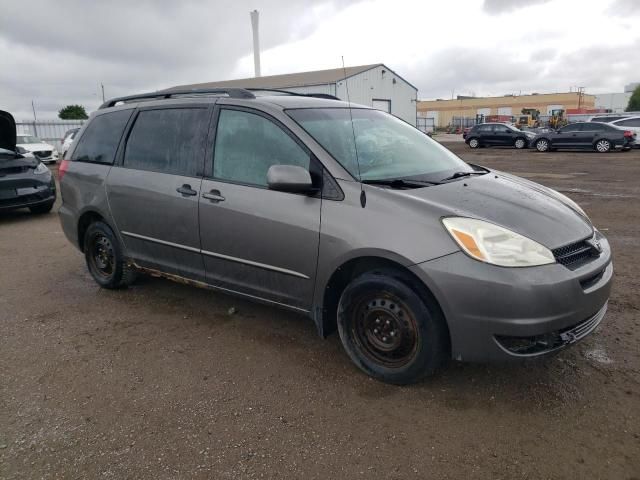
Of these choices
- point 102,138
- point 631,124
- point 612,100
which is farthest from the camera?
point 612,100

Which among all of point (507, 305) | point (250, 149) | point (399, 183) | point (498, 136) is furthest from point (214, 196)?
point (498, 136)

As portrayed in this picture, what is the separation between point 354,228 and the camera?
3021 millimetres

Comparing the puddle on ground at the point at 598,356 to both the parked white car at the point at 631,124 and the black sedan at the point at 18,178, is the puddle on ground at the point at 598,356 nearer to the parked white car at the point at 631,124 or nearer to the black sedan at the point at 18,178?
the black sedan at the point at 18,178

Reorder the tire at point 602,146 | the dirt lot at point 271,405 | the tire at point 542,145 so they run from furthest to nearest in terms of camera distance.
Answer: the tire at point 542,145 → the tire at point 602,146 → the dirt lot at point 271,405

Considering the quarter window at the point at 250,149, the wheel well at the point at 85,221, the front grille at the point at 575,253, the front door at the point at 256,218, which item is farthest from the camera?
the wheel well at the point at 85,221

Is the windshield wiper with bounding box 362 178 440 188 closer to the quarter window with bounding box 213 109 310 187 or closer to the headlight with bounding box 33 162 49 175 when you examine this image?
the quarter window with bounding box 213 109 310 187

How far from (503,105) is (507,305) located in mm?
98456

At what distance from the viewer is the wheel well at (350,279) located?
2.88 m

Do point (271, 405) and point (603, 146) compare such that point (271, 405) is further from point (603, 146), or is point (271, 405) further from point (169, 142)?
point (603, 146)

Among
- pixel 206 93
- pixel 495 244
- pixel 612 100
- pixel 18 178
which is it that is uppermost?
pixel 612 100

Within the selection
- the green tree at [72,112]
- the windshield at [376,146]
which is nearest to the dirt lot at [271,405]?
the windshield at [376,146]

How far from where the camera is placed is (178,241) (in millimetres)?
4000

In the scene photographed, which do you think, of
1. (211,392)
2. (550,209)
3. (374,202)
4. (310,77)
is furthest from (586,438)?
(310,77)

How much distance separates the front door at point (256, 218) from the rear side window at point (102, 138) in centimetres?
134
